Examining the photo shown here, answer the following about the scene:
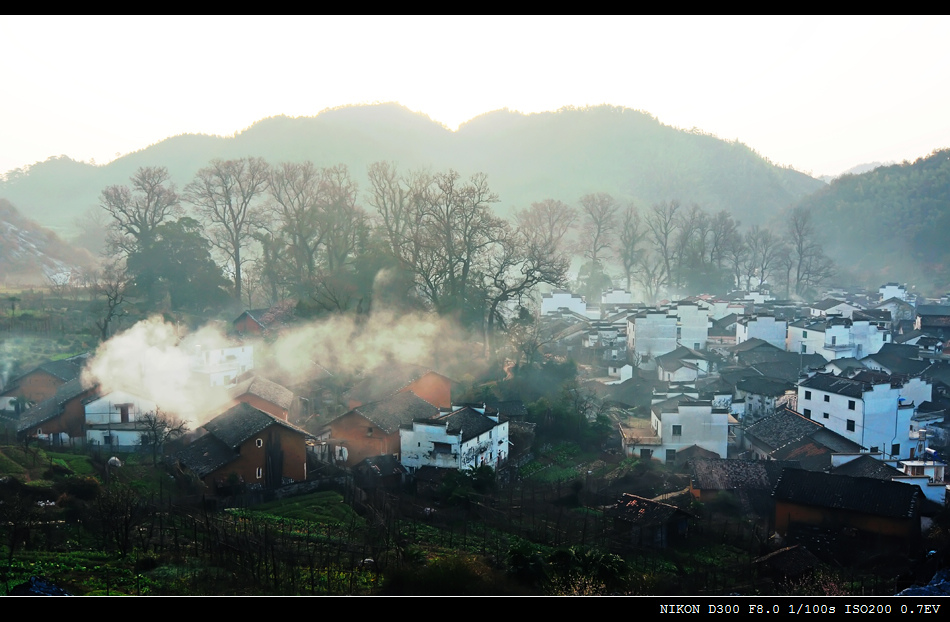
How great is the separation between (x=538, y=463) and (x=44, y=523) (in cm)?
1068

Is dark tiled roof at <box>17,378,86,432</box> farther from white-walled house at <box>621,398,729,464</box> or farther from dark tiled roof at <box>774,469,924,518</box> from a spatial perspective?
dark tiled roof at <box>774,469,924,518</box>

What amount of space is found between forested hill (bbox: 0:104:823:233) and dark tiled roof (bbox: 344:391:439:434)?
44.4 metres

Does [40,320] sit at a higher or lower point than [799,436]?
higher

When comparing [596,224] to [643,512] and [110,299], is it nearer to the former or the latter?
[110,299]

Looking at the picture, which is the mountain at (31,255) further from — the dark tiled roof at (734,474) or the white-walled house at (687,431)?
the dark tiled roof at (734,474)

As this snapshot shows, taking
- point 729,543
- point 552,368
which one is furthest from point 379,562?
point 552,368

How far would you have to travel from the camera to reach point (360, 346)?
22531 mm

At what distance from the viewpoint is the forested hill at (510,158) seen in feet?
194

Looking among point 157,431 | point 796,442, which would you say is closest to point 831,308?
point 796,442

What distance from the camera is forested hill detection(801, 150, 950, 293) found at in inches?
1989

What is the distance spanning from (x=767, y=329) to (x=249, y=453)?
2158 cm

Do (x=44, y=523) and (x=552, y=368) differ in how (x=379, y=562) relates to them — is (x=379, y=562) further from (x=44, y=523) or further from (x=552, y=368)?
(x=552, y=368)

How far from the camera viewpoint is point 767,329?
28.1 metres
